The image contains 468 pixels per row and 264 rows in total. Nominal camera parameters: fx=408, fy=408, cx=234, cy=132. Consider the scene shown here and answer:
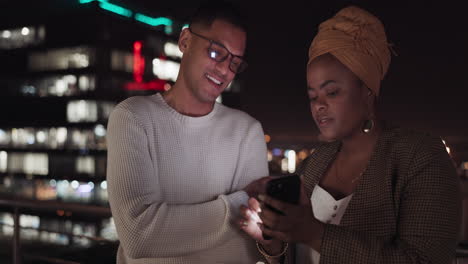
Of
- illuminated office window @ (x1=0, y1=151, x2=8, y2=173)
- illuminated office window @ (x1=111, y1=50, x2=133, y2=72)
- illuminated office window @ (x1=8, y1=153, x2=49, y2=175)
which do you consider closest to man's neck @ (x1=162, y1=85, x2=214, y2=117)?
illuminated office window @ (x1=111, y1=50, x2=133, y2=72)

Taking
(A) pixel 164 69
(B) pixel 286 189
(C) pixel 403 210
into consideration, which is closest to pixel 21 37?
(A) pixel 164 69

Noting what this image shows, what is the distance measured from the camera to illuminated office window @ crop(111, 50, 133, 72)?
54344 millimetres

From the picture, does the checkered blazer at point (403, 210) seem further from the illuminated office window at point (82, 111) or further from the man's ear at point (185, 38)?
the illuminated office window at point (82, 111)

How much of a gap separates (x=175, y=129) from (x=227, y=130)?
290 mm

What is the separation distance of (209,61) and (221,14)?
0.85ft

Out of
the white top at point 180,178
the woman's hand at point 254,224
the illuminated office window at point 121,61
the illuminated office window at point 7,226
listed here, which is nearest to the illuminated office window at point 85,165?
the illuminated office window at point 7,226

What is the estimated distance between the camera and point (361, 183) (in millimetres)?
1854

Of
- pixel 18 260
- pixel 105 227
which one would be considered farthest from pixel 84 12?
pixel 18 260

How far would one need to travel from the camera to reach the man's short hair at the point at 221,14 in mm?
2176

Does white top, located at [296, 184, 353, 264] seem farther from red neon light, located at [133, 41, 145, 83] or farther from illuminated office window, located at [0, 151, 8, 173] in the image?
illuminated office window, located at [0, 151, 8, 173]

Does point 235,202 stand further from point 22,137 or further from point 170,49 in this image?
point 170,49

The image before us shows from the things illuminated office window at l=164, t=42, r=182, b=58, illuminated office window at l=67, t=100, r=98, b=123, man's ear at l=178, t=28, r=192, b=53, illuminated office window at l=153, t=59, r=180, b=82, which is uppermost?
man's ear at l=178, t=28, r=192, b=53

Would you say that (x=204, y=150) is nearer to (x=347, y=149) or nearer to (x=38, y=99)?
(x=347, y=149)

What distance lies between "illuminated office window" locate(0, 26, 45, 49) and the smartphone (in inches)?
2410
